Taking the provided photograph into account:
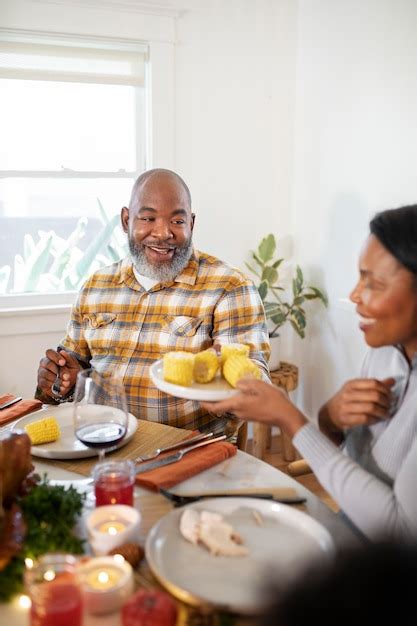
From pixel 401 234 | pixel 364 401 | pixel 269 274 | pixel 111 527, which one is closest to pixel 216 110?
pixel 269 274

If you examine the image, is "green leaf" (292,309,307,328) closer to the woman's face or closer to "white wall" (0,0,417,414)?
"white wall" (0,0,417,414)

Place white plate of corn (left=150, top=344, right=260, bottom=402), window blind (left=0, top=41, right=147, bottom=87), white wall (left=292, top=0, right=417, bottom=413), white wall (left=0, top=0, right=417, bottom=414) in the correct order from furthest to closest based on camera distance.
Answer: window blind (left=0, top=41, right=147, bottom=87)
white wall (left=0, top=0, right=417, bottom=414)
white wall (left=292, top=0, right=417, bottom=413)
white plate of corn (left=150, top=344, right=260, bottom=402)

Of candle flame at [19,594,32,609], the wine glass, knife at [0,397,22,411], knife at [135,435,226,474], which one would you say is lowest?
candle flame at [19,594,32,609]

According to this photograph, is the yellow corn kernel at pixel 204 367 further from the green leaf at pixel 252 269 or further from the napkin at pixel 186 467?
the green leaf at pixel 252 269

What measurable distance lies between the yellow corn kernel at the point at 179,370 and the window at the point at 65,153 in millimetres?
2262

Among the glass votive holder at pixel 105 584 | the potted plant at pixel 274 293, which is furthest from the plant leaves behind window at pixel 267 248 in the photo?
the glass votive holder at pixel 105 584

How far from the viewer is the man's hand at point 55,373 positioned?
2.13m

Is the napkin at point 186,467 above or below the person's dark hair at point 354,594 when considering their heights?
below

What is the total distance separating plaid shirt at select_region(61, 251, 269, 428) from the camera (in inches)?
87.4

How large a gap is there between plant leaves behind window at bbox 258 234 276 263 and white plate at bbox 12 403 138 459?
1.98 meters

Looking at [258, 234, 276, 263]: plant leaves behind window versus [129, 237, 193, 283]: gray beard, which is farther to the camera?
[258, 234, 276, 263]: plant leaves behind window

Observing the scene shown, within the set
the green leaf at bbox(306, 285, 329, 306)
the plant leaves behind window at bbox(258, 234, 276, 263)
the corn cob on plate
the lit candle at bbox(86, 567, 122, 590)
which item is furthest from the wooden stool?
the lit candle at bbox(86, 567, 122, 590)

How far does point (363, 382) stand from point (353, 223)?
209cm

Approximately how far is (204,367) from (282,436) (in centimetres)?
228
